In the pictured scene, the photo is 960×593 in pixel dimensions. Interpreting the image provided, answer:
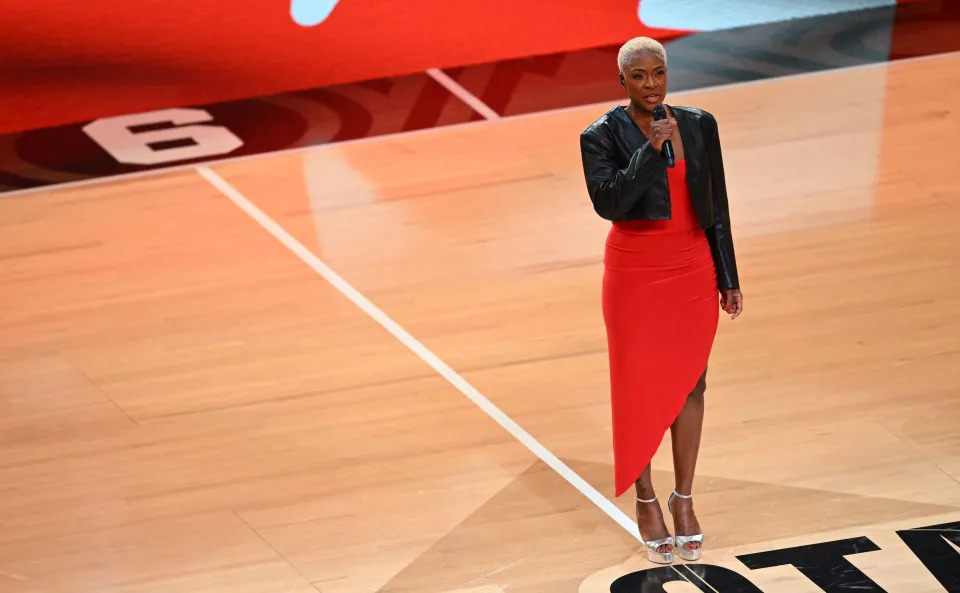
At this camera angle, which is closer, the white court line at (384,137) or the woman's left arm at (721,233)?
the woman's left arm at (721,233)

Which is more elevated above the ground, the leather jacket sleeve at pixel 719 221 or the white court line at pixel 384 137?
the leather jacket sleeve at pixel 719 221

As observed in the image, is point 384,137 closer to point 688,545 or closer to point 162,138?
point 162,138

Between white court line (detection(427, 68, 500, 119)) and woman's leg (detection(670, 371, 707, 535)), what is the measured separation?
3.81 m

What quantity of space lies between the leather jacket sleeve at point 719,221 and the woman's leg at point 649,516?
55cm

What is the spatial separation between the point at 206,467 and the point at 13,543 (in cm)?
62

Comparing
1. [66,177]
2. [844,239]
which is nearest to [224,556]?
[844,239]

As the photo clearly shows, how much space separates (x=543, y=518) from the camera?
13.7 ft

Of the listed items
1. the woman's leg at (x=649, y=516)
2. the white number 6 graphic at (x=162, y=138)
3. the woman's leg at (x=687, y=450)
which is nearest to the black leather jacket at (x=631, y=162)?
the woman's leg at (x=687, y=450)

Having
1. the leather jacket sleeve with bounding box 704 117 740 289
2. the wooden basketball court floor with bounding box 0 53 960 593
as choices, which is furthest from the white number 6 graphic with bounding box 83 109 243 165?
the leather jacket sleeve with bounding box 704 117 740 289

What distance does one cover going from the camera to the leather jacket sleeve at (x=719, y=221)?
3.58m

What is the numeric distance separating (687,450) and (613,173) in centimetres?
76

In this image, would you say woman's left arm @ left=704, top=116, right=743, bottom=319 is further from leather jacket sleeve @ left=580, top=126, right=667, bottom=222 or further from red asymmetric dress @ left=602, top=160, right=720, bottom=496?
leather jacket sleeve @ left=580, top=126, right=667, bottom=222

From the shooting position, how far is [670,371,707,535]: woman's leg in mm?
3752

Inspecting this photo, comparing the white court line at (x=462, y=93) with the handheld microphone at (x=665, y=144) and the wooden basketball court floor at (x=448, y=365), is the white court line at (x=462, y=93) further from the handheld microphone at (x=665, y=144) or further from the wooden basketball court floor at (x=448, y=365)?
the handheld microphone at (x=665, y=144)
